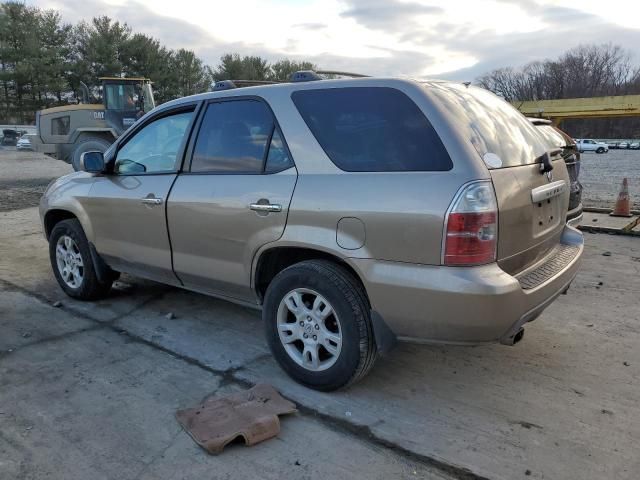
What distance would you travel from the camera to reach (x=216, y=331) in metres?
4.35

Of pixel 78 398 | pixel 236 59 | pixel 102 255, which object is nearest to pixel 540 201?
pixel 78 398

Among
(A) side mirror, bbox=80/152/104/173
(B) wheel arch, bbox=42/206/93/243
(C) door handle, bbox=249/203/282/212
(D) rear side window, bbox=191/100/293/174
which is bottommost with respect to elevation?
(B) wheel arch, bbox=42/206/93/243

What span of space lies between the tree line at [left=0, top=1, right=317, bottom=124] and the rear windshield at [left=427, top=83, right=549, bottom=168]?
1719 inches

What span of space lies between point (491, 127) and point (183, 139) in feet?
7.38

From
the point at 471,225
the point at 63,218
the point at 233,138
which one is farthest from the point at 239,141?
the point at 63,218

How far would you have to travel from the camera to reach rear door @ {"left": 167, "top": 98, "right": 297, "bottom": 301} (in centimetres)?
338

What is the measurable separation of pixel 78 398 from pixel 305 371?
4.65 ft

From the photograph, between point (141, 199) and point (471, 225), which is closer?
point (471, 225)

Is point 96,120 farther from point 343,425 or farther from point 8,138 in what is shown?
point 8,138

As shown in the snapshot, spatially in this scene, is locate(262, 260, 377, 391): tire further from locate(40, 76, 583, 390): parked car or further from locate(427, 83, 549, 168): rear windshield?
locate(427, 83, 549, 168): rear windshield

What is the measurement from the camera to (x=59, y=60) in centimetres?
4634

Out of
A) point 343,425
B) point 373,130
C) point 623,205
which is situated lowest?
point 343,425

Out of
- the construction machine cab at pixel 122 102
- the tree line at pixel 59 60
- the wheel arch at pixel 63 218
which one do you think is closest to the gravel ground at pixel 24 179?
the construction machine cab at pixel 122 102

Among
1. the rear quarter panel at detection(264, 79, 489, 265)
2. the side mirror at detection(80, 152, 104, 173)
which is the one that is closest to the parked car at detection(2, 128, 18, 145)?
the side mirror at detection(80, 152, 104, 173)
